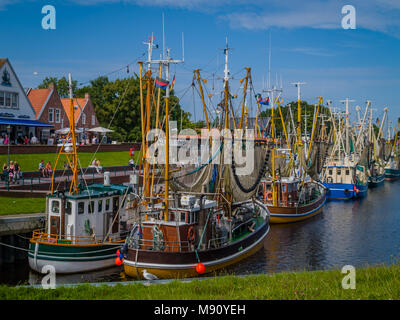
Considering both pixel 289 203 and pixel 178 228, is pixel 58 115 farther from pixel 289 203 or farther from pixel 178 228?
pixel 178 228

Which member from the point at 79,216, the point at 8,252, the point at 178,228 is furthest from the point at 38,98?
the point at 178,228

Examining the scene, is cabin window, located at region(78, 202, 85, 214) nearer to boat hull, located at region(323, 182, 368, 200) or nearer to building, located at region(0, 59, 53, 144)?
building, located at region(0, 59, 53, 144)

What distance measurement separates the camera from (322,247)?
108 ft

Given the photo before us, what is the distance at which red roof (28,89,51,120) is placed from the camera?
63125 mm

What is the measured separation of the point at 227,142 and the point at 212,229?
234 inches

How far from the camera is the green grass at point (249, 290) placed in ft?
38.9

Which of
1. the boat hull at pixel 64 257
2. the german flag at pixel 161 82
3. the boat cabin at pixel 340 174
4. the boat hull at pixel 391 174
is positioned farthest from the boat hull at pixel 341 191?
the boat hull at pixel 64 257

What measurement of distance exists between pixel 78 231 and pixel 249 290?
1437cm

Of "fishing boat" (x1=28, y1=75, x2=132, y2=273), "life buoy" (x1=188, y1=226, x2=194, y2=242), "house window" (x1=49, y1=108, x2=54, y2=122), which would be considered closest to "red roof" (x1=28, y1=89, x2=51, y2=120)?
"house window" (x1=49, y1=108, x2=54, y2=122)

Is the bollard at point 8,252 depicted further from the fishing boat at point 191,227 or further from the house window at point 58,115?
the house window at point 58,115

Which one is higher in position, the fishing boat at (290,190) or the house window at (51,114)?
the house window at (51,114)

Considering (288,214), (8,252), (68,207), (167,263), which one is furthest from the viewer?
(288,214)

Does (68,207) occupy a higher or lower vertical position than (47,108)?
lower

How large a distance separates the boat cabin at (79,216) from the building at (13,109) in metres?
29.7
